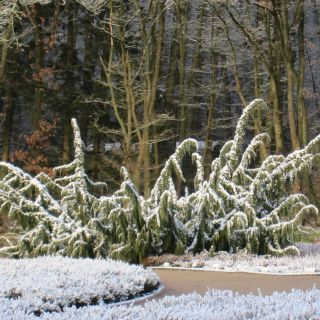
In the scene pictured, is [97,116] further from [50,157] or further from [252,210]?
[252,210]

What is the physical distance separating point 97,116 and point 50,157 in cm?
299

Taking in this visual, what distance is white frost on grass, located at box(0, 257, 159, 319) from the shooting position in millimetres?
7324

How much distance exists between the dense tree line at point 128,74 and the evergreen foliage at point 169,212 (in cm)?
886

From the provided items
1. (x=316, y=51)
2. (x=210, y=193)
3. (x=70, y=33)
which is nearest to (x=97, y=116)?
(x=70, y=33)

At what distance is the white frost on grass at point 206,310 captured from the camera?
541cm

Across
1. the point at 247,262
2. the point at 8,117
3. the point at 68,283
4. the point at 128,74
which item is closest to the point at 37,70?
the point at 8,117

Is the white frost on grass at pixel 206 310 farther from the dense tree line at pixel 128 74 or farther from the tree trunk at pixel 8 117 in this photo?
the tree trunk at pixel 8 117

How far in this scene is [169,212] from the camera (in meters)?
12.8

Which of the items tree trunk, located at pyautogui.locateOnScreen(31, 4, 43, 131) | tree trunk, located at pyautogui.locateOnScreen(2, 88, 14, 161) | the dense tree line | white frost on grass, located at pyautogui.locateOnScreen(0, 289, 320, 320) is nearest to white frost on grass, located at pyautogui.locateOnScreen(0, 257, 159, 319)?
white frost on grass, located at pyautogui.locateOnScreen(0, 289, 320, 320)

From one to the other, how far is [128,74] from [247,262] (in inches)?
542

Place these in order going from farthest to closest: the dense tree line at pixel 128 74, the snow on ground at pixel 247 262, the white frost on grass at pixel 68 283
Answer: the dense tree line at pixel 128 74
the snow on ground at pixel 247 262
the white frost on grass at pixel 68 283

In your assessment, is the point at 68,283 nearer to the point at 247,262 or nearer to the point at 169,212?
the point at 247,262

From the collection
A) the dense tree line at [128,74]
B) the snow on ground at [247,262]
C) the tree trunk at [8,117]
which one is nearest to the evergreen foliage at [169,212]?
the snow on ground at [247,262]

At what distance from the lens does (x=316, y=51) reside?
3175 centimetres
